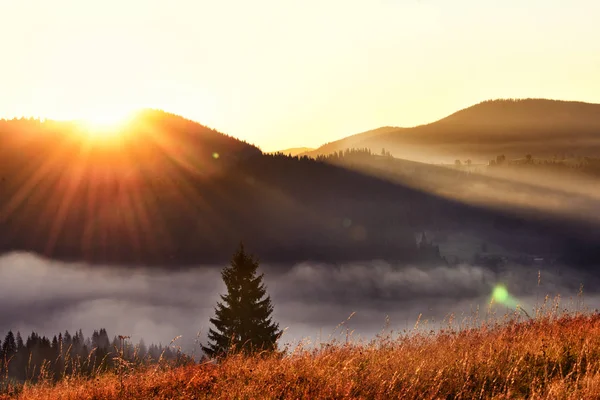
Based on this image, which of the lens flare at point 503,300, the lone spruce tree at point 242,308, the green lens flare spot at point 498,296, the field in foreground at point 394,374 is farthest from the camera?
the lone spruce tree at point 242,308

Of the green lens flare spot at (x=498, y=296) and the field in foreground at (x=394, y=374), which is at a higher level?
the field in foreground at (x=394, y=374)

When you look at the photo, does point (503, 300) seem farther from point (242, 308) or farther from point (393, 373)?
point (242, 308)

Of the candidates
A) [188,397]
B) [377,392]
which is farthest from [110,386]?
[377,392]

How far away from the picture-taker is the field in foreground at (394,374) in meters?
6.71

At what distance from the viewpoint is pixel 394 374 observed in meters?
7.18

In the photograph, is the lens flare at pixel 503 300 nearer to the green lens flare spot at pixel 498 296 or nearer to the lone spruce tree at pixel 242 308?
the green lens flare spot at pixel 498 296

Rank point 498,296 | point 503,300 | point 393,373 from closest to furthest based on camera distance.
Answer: point 393,373 < point 503,300 < point 498,296

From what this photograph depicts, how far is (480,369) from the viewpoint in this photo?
779 cm

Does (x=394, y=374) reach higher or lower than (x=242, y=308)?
higher

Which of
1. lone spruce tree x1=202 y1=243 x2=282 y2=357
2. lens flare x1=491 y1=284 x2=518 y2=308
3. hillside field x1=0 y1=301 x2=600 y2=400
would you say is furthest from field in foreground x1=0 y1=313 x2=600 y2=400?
lone spruce tree x1=202 y1=243 x2=282 y2=357

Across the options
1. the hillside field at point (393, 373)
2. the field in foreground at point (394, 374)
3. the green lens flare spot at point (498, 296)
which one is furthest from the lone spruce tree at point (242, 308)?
the field in foreground at point (394, 374)

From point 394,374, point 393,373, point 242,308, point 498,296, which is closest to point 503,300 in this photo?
Result: point 498,296

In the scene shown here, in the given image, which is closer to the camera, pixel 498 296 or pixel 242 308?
pixel 498 296

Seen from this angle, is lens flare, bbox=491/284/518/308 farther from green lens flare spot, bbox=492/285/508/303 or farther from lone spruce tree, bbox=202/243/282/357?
lone spruce tree, bbox=202/243/282/357
